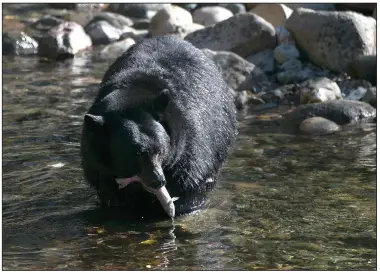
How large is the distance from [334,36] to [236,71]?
1962mm

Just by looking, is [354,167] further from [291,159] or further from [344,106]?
[344,106]

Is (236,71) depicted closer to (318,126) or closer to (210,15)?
(318,126)

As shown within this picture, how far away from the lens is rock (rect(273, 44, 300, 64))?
15789 millimetres

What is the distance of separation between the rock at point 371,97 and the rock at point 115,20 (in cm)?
Answer: 883

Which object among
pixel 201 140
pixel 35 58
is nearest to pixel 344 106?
pixel 201 140

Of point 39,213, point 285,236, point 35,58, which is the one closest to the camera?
point 285,236

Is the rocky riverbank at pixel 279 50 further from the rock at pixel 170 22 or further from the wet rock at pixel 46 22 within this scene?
the wet rock at pixel 46 22

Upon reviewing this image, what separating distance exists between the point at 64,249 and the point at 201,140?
1.70 meters

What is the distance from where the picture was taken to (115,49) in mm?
18516

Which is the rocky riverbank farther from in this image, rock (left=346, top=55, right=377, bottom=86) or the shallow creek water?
the shallow creek water

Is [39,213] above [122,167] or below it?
below

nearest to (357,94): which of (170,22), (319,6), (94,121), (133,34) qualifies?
(319,6)

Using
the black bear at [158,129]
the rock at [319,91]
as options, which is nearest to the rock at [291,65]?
the rock at [319,91]

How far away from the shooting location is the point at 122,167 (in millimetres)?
6973
